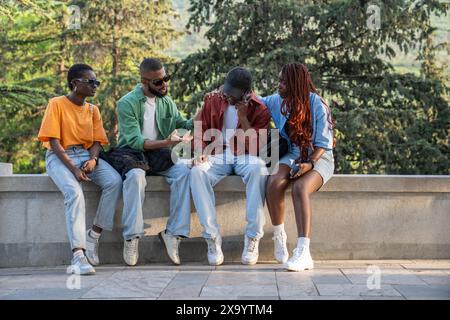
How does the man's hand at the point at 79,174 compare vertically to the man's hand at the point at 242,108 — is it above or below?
below

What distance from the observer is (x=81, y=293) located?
5094 mm

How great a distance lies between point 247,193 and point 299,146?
1.87ft

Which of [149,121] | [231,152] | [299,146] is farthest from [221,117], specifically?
[299,146]

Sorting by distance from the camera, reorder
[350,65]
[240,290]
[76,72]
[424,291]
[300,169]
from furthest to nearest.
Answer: [350,65], [76,72], [300,169], [240,290], [424,291]

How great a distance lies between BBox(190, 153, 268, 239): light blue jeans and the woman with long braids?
90mm

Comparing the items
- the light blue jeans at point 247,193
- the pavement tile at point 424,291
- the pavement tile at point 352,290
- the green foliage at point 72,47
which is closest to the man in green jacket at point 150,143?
the light blue jeans at point 247,193

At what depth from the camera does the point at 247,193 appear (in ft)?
21.3

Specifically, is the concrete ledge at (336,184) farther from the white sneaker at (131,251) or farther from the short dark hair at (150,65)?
the short dark hair at (150,65)

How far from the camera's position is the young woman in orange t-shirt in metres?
6.37

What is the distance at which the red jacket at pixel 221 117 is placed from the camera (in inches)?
263

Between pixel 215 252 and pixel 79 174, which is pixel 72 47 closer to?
pixel 79 174

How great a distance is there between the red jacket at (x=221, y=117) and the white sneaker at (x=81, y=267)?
4.47 ft

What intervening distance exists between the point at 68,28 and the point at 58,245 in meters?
19.9

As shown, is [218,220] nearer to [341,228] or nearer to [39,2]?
[341,228]
